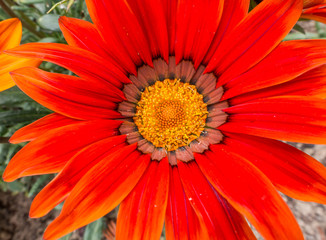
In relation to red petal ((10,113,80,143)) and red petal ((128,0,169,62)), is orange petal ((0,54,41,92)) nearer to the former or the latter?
red petal ((10,113,80,143))

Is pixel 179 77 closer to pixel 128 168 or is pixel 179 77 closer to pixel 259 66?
pixel 259 66

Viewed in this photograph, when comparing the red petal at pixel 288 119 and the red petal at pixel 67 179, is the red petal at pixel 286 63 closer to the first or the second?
the red petal at pixel 288 119

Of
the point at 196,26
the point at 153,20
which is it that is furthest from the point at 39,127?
the point at 196,26

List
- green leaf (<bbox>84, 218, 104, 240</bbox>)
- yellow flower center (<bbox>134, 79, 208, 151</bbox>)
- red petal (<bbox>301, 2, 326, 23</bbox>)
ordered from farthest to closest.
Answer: green leaf (<bbox>84, 218, 104, 240</bbox>) < yellow flower center (<bbox>134, 79, 208, 151</bbox>) < red petal (<bbox>301, 2, 326, 23</bbox>)

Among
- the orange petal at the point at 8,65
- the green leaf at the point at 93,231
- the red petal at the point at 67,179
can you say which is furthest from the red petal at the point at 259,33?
the green leaf at the point at 93,231

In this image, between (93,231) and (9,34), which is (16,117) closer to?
(9,34)

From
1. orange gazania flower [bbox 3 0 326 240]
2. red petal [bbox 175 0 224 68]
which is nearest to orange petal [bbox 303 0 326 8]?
orange gazania flower [bbox 3 0 326 240]
